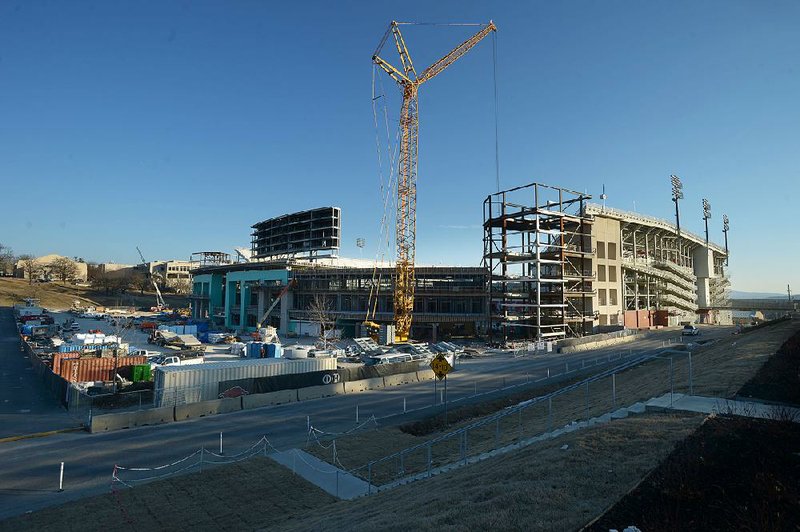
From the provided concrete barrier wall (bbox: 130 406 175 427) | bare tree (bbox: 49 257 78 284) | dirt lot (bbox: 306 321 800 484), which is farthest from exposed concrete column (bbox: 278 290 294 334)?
bare tree (bbox: 49 257 78 284)

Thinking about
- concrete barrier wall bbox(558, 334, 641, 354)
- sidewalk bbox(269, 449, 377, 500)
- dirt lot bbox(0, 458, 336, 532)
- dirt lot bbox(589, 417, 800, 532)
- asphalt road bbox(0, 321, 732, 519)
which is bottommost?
asphalt road bbox(0, 321, 732, 519)

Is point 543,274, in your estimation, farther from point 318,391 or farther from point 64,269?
point 64,269

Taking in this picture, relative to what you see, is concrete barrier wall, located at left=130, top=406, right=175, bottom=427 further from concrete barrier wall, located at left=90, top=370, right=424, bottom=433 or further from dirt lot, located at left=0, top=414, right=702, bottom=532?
dirt lot, located at left=0, top=414, right=702, bottom=532

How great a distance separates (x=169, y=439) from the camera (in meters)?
23.1

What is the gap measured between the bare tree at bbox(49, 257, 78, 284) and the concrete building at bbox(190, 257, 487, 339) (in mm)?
136148

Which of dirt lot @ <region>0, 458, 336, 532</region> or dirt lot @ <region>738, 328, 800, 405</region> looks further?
dirt lot @ <region>738, 328, 800, 405</region>

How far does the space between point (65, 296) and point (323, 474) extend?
599 feet

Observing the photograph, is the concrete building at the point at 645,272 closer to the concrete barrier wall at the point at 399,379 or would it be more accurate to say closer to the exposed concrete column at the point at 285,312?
the concrete barrier wall at the point at 399,379

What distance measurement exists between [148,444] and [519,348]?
4781 cm

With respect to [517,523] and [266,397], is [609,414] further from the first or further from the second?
[266,397]

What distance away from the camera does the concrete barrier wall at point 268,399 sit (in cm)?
2969

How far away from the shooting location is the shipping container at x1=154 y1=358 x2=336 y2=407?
2920 cm

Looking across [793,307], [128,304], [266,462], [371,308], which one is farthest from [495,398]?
[128,304]

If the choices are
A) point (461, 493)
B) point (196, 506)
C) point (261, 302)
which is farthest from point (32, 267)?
point (461, 493)
